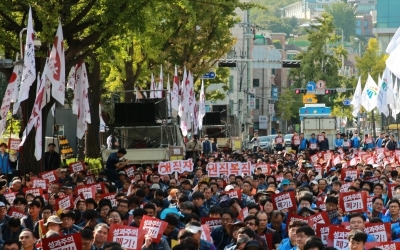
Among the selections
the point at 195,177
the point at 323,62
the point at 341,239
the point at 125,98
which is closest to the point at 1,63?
the point at 195,177

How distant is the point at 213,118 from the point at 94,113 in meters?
23.0

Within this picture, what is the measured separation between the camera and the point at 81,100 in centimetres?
3331

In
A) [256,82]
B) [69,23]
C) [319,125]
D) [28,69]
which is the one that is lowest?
[319,125]

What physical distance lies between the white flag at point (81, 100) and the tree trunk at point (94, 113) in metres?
6.23

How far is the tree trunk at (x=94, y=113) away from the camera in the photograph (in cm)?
4109

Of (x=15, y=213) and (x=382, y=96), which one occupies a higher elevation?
(x=382, y=96)

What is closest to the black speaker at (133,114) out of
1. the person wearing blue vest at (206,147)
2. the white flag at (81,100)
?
the white flag at (81,100)

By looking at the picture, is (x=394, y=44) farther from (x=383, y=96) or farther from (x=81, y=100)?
(x=383, y=96)

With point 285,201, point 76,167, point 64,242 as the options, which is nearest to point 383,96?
point 76,167

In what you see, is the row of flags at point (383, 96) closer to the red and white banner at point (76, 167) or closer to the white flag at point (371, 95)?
the white flag at point (371, 95)

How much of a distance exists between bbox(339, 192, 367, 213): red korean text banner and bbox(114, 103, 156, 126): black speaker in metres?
20.0

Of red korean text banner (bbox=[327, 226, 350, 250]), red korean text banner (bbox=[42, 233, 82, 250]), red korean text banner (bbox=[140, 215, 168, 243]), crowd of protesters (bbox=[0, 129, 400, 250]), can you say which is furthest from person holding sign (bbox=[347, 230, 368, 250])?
red korean text banner (bbox=[42, 233, 82, 250])

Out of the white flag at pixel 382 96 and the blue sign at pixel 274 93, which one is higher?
the blue sign at pixel 274 93

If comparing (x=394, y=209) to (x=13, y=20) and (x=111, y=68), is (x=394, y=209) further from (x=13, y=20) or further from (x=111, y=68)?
(x=111, y=68)
